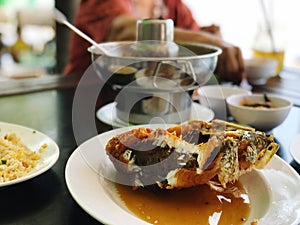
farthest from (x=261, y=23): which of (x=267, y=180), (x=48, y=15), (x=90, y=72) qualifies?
(x=48, y=15)

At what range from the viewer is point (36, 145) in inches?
25.8

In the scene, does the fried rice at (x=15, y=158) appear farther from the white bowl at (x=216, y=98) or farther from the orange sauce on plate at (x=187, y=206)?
the white bowl at (x=216, y=98)

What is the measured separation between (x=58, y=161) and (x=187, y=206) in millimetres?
252

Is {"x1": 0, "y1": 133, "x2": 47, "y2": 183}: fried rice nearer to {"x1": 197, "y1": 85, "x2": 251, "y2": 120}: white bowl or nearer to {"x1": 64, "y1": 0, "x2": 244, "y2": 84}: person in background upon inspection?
{"x1": 197, "y1": 85, "x2": 251, "y2": 120}: white bowl

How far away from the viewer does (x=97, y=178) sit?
526 mm

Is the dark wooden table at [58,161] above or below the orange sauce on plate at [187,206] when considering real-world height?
below

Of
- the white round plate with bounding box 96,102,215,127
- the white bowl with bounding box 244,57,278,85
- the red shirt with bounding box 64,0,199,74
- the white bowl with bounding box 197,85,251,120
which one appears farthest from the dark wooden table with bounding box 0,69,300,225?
the red shirt with bounding box 64,0,199,74

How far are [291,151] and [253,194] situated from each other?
0.48 feet

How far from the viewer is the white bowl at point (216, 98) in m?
0.92

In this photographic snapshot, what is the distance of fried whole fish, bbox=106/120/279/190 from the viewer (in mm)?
488

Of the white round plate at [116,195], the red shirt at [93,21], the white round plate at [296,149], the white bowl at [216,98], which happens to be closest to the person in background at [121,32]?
the red shirt at [93,21]

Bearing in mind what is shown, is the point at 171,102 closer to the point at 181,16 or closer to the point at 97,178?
the point at 97,178

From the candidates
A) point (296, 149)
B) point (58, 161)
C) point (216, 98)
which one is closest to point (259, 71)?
point (216, 98)

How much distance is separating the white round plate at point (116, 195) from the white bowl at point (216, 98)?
343 mm
